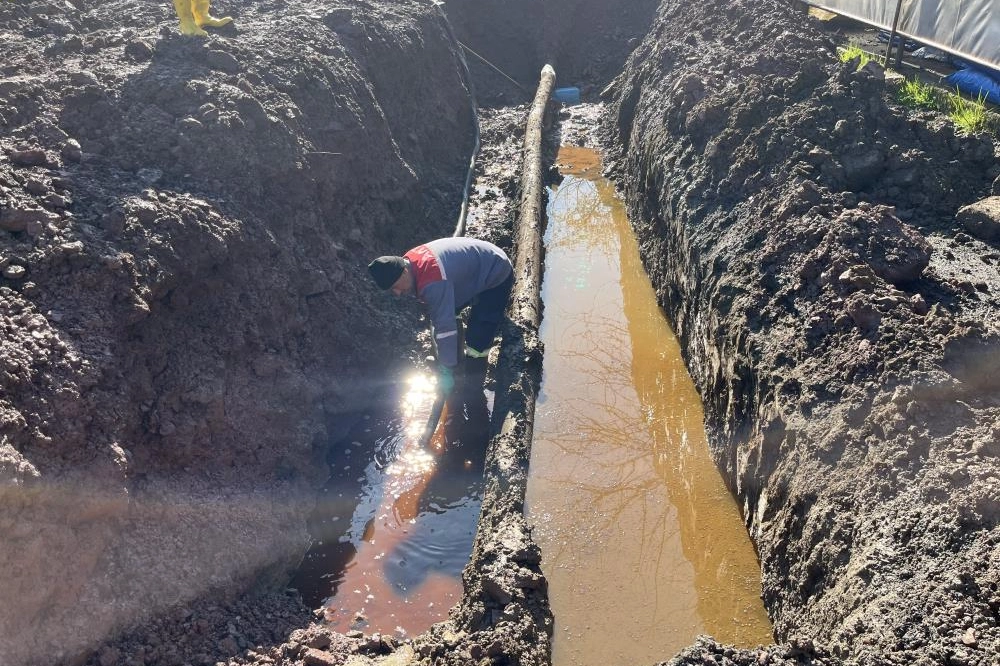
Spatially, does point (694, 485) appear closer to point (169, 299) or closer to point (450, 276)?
point (450, 276)

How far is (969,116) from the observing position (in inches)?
252

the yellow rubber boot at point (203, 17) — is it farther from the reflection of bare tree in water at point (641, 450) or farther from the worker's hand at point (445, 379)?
the worker's hand at point (445, 379)

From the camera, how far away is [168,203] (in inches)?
209

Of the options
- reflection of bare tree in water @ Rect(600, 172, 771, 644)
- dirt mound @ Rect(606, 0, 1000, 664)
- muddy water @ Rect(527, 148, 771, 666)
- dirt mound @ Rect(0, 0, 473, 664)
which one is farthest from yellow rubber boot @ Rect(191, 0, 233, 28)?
reflection of bare tree in water @ Rect(600, 172, 771, 644)

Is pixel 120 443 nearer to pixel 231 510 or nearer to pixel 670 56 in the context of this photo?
pixel 231 510

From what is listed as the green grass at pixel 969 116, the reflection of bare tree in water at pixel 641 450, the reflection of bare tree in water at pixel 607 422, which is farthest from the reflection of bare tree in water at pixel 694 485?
the green grass at pixel 969 116

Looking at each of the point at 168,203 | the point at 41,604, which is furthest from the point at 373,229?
the point at 41,604

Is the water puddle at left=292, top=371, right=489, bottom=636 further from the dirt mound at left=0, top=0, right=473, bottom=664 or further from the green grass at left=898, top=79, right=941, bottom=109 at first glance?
the green grass at left=898, top=79, right=941, bottom=109

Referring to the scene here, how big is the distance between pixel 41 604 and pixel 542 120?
999cm

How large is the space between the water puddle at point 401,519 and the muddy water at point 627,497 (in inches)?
22.2

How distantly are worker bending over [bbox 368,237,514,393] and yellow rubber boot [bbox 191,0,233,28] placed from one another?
3.94 metres

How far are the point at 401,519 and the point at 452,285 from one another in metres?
1.86

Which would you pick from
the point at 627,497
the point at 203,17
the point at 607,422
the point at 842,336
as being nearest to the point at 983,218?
the point at 842,336

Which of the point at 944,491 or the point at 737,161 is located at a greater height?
the point at 737,161
